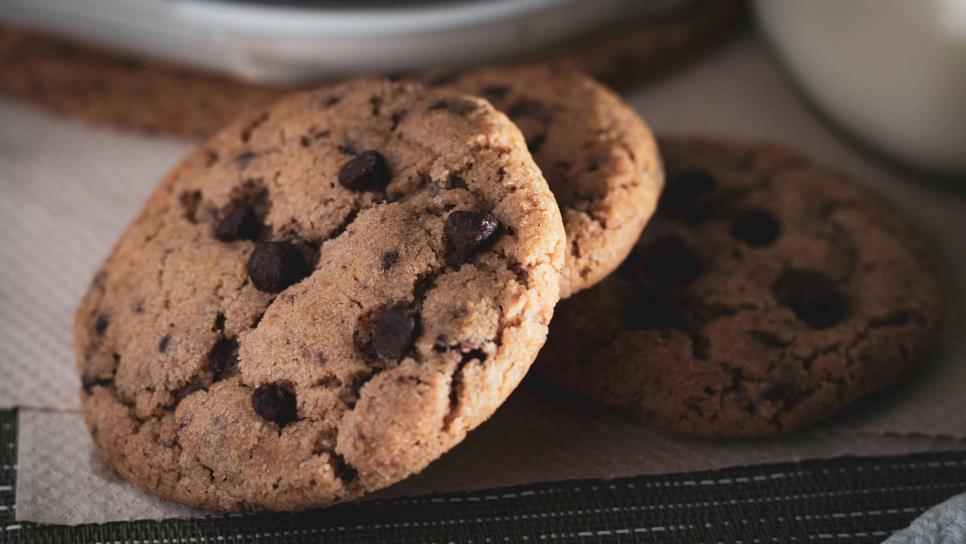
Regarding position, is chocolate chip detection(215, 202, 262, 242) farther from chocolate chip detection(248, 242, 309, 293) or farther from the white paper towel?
the white paper towel

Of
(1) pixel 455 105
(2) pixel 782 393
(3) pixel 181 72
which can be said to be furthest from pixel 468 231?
(3) pixel 181 72

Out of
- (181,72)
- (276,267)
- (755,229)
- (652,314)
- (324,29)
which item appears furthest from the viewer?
(181,72)

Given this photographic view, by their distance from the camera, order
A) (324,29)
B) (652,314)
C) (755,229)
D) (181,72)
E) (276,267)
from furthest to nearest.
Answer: (181,72), (324,29), (755,229), (652,314), (276,267)

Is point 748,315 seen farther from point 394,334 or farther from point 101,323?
point 101,323

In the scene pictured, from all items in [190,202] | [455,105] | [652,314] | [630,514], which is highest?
[455,105]

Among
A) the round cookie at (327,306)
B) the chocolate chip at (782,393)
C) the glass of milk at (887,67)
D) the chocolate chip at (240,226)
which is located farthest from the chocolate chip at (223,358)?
the glass of milk at (887,67)

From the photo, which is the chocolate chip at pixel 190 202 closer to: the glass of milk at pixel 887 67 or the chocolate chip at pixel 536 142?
the chocolate chip at pixel 536 142

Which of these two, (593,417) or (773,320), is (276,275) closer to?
(593,417)
